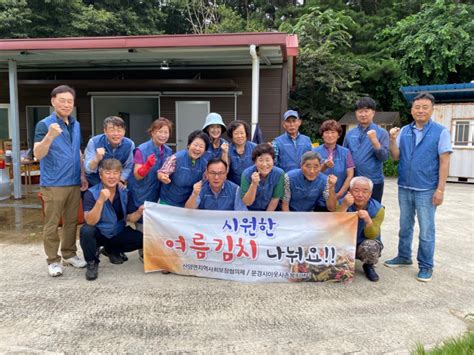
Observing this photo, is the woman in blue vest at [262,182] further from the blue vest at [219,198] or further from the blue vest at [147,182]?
the blue vest at [147,182]

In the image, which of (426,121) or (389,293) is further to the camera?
(426,121)

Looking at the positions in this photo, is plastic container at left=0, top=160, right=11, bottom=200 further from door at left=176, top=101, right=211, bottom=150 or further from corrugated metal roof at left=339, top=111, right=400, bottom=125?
corrugated metal roof at left=339, top=111, right=400, bottom=125

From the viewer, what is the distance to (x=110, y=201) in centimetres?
363

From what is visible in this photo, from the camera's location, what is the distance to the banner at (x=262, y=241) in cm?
356

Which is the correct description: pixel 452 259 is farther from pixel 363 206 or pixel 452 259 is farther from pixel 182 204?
pixel 182 204

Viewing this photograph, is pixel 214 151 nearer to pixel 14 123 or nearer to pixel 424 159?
pixel 424 159

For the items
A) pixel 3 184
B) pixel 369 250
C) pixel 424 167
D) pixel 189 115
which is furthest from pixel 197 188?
pixel 189 115

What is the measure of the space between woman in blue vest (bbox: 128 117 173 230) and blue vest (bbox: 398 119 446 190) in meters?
2.36

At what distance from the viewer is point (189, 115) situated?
9.69 m

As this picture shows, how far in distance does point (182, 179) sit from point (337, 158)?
5.10 feet

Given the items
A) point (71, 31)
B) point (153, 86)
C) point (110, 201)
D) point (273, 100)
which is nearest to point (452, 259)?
point (110, 201)

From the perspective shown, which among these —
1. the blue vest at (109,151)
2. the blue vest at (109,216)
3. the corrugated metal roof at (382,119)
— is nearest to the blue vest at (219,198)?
the blue vest at (109,216)

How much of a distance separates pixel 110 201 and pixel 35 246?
177cm

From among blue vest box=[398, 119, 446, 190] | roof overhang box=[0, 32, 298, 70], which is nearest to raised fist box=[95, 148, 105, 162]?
blue vest box=[398, 119, 446, 190]
